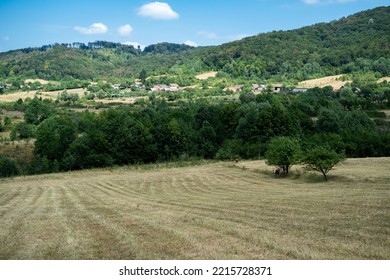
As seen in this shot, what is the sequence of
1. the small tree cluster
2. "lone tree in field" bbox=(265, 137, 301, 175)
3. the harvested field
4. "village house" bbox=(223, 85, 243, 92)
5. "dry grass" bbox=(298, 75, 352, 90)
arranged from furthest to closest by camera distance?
"village house" bbox=(223, 85, 243, 92) < the harvested field < "dry grass" bbox=(298, 75, 352, 90) < "lone tree in field" bbox=(265, 137, 301, 175) < the small tree cluster

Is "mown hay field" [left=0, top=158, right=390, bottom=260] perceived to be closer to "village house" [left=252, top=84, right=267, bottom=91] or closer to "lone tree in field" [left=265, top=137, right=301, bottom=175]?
"lone tree in field" [left=265, top=137, right=301, bottom=175]

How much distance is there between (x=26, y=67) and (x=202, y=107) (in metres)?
137

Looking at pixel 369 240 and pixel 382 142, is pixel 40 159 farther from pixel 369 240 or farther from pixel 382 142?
pixel 369 240

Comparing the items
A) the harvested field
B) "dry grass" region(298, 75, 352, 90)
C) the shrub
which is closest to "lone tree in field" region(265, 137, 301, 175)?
the shrub

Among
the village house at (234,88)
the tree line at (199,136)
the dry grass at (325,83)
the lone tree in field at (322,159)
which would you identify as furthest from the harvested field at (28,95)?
the lone tree in field at (322,159)

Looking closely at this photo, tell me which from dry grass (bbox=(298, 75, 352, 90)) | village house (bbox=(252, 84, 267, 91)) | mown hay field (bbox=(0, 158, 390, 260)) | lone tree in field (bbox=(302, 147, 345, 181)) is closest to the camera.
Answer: mown hay field (bbox=(0, 158, 390, 260))

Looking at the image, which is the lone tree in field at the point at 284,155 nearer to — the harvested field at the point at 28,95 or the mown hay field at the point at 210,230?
the mown hay field at the point at 210,230

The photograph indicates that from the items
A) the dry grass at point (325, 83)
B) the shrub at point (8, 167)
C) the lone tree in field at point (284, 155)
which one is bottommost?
the shrub at point (8, 167)

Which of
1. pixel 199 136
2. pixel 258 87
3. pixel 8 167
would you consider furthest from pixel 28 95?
pixel 199 136

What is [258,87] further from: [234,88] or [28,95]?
[28,95]

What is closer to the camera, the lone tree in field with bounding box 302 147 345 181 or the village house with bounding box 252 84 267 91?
the lone tree in field with bounding box 302 147 345 181

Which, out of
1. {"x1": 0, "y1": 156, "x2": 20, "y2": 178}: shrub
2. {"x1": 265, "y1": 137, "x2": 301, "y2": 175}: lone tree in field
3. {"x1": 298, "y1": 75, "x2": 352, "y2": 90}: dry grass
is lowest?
{"x1": 0, "y1": 156, "x2": 20, "y2": 178}: shrub

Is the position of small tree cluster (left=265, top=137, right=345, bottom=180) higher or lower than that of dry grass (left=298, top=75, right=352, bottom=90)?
lower

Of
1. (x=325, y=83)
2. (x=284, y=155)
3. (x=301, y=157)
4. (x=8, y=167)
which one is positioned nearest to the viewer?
(x=301, y=157)
